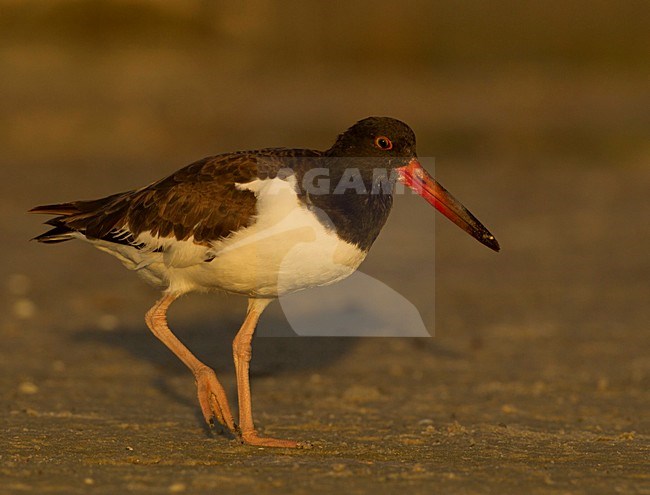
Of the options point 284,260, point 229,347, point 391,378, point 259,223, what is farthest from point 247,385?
point 229,347

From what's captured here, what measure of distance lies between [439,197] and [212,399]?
1882 millimetres

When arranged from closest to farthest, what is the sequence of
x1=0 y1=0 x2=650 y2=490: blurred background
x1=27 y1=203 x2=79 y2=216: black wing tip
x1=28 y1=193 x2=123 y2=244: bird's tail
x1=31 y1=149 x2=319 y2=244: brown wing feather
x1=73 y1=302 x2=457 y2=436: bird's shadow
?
1. x1=31 y1=149 x2=319 y2=244: brown wing feather
2. x1=28 y1=193 x2=123 y2=244: bird's tail
3. x1=27 y1=203 x2=79 y2=216: black wing tip
4. x1=73 y1=302 x2=457 y2=436: bird's shadow
5. x1=0 y1=0 x2=650 y2=490: blurred background

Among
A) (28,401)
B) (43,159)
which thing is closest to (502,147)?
(43,159)

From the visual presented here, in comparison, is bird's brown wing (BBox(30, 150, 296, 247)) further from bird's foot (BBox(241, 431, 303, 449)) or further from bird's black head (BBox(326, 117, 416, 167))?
Result: bird's foot (BBox(241, 431, 303, 449))

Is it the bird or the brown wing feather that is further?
the brown wing feather

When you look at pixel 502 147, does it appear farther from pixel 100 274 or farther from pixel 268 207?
pixel 268 207

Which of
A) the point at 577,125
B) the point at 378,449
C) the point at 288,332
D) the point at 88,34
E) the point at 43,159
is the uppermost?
the point at 88,34

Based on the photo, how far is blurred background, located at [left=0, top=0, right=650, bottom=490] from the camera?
9461 mm

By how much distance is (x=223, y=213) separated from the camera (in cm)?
670

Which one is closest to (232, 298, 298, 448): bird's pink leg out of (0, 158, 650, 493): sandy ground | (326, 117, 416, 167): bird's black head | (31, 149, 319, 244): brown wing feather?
(0, 158, 650, 493): sandy ground

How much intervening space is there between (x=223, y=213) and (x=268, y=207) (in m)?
0.34

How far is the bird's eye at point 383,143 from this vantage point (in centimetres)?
692

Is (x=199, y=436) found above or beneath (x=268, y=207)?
beneath

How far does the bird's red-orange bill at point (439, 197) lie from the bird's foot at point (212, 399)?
1688 mm
